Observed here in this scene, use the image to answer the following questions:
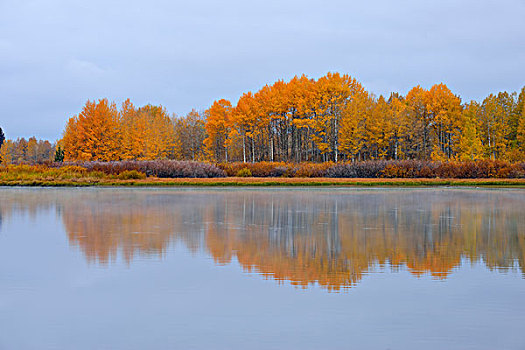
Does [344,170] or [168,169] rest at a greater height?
[168,169]

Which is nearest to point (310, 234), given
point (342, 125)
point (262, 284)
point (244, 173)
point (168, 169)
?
point (262, 284)

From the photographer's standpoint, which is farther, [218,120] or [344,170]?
[218,120]

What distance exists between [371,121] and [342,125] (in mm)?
4613

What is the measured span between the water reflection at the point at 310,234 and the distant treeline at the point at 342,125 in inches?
1365

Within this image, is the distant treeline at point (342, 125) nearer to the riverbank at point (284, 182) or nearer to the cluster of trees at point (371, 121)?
the cluster of trees at point (371, 121)

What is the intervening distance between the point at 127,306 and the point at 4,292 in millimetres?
1605

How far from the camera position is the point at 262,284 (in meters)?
5.88

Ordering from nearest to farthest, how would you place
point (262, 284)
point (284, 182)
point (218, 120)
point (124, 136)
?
point (262, 284) < point (284, 182) < point (124, 136) < point (218, 120)

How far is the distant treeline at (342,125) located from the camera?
50.5 m

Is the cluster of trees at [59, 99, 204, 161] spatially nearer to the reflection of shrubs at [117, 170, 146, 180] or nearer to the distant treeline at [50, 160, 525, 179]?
the distant treeline at [50, 160, 525, 179]

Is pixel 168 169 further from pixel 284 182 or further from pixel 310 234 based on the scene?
pixel 310 234

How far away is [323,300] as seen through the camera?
5.18 metres

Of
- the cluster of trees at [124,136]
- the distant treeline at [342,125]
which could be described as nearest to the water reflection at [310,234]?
the distant treeline at [342,125]

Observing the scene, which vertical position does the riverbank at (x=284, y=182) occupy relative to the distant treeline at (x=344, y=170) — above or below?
below
